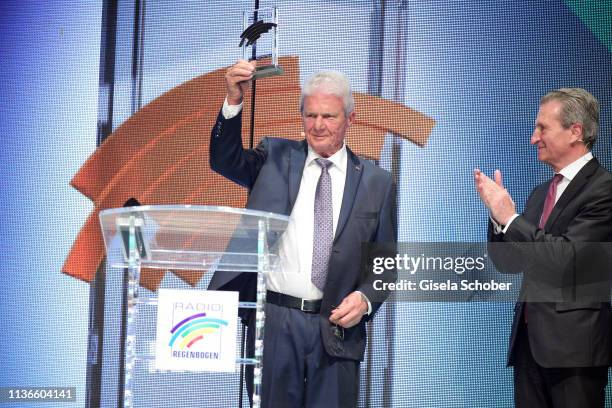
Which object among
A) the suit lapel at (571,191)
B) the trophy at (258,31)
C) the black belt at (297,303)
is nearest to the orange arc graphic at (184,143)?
the trophy at (258,31)

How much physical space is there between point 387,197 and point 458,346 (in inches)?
47.0

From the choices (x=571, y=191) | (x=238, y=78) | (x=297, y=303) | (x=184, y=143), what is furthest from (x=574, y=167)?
(x=184, y=143)

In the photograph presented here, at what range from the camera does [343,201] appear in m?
3.34

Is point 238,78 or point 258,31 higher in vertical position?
point 258,31

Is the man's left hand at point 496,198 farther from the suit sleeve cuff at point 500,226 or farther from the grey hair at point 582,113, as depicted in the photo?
the grey hair at point 582,113

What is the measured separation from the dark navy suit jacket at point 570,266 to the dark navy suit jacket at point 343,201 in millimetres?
494

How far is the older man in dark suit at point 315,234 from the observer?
125 inches

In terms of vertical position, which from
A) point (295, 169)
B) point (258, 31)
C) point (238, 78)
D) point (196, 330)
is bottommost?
point (196, 330)

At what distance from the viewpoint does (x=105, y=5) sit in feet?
15.2

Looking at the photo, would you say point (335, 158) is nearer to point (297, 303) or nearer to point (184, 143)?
point (297, 303)

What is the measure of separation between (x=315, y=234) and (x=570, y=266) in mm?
988

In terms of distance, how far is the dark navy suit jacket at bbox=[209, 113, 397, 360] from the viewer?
3.22 m

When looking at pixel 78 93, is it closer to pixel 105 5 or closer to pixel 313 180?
pixel 105 5

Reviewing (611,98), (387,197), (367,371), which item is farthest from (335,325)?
(611,98)
